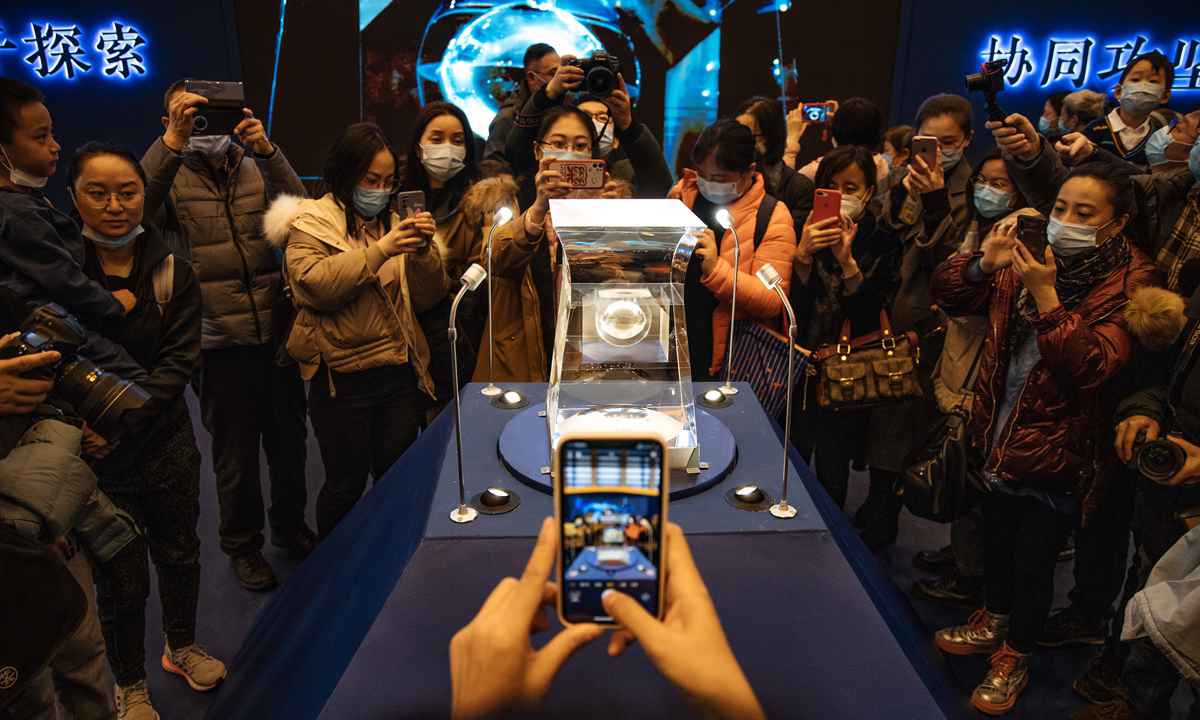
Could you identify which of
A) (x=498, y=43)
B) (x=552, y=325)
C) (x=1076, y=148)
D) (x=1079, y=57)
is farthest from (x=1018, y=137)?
(x=1079, y=57)

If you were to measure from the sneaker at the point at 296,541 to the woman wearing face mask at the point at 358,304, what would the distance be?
0.41m

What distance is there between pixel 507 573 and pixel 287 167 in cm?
225

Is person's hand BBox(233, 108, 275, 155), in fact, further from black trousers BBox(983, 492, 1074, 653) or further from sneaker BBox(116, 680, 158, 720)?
black trousers BBox(983, 492, 1074, 653)

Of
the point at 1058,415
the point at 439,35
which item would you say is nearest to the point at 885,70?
the point at 439,35

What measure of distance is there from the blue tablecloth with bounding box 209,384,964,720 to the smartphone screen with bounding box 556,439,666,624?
19 cm

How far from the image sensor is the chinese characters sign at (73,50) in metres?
5.46

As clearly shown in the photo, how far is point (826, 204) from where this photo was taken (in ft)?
8.56

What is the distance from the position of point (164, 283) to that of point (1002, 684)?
2.79 metres

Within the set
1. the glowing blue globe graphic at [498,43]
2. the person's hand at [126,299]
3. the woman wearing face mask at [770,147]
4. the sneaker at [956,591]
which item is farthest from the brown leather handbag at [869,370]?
the glowing blue globe graphic at [498,43]

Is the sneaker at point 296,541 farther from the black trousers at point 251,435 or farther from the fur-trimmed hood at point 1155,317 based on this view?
the fur-trimmed hood at point 1155,317

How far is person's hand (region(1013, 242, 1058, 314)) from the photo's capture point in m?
2.06

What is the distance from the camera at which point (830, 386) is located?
2764mm

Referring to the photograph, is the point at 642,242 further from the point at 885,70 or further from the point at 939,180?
the point at 885,70

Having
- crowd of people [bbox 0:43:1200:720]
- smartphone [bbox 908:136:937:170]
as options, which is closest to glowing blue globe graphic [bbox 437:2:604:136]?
crowd of people [bbox 0:43:1200:720]
